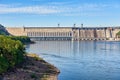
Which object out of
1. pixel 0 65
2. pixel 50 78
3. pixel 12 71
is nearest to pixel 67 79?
pixel 50 78

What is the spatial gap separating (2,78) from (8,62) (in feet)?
25.2

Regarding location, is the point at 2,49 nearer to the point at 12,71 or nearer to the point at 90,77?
the point at 12,71

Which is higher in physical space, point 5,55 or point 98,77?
point 5,55

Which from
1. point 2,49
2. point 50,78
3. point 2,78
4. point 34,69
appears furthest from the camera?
point 34,69

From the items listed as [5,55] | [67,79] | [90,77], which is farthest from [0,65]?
[90,77]

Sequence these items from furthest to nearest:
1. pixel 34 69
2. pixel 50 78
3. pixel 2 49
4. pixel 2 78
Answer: pixel 34 69
pixel 2 49
pixel 50 78
pixel 2 78

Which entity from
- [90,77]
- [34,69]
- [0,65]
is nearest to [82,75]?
[90,77]

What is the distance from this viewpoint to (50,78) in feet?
163

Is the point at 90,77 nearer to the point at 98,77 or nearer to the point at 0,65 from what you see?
the point at 98,77

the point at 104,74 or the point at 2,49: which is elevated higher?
the point at 2,49

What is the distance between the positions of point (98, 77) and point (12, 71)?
13170 millimetres

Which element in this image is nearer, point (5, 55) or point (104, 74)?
point (5, 55)

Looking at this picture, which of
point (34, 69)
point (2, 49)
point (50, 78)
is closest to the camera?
point (50, 78)

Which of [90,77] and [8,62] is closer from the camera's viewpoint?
[8,62]
